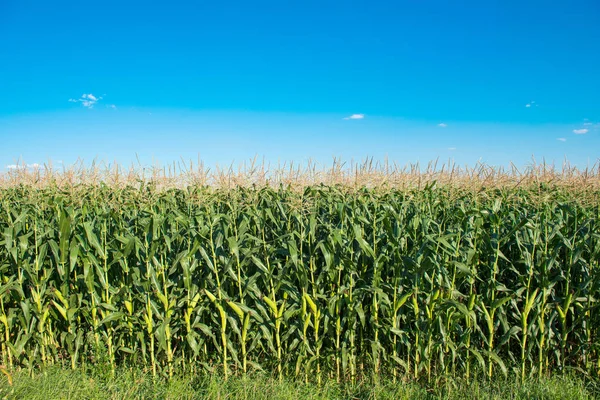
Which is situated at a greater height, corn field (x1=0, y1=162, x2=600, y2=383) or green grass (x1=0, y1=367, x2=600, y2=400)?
corn field (x1=0, y1=162, x2=600, y2=383)

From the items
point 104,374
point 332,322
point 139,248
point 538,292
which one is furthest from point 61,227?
point 538,292

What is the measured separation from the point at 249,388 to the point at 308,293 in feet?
3.92

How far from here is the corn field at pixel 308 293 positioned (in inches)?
190

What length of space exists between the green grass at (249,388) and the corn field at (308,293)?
6.3 inches

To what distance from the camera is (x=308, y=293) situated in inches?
203

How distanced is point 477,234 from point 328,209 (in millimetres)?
1935

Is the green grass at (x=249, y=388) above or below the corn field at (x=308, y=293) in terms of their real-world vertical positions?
below

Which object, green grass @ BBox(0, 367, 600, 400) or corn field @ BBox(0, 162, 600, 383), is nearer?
green grass @ BBox(0, 367, 600, 400)

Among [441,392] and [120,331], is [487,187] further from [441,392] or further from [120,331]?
[120,331]

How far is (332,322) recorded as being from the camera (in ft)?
16.4

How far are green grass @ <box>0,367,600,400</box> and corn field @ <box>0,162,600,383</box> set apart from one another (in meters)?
0.16

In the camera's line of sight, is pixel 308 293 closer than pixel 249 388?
No

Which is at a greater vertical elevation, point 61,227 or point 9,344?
point 61,227

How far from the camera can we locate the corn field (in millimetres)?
4836
